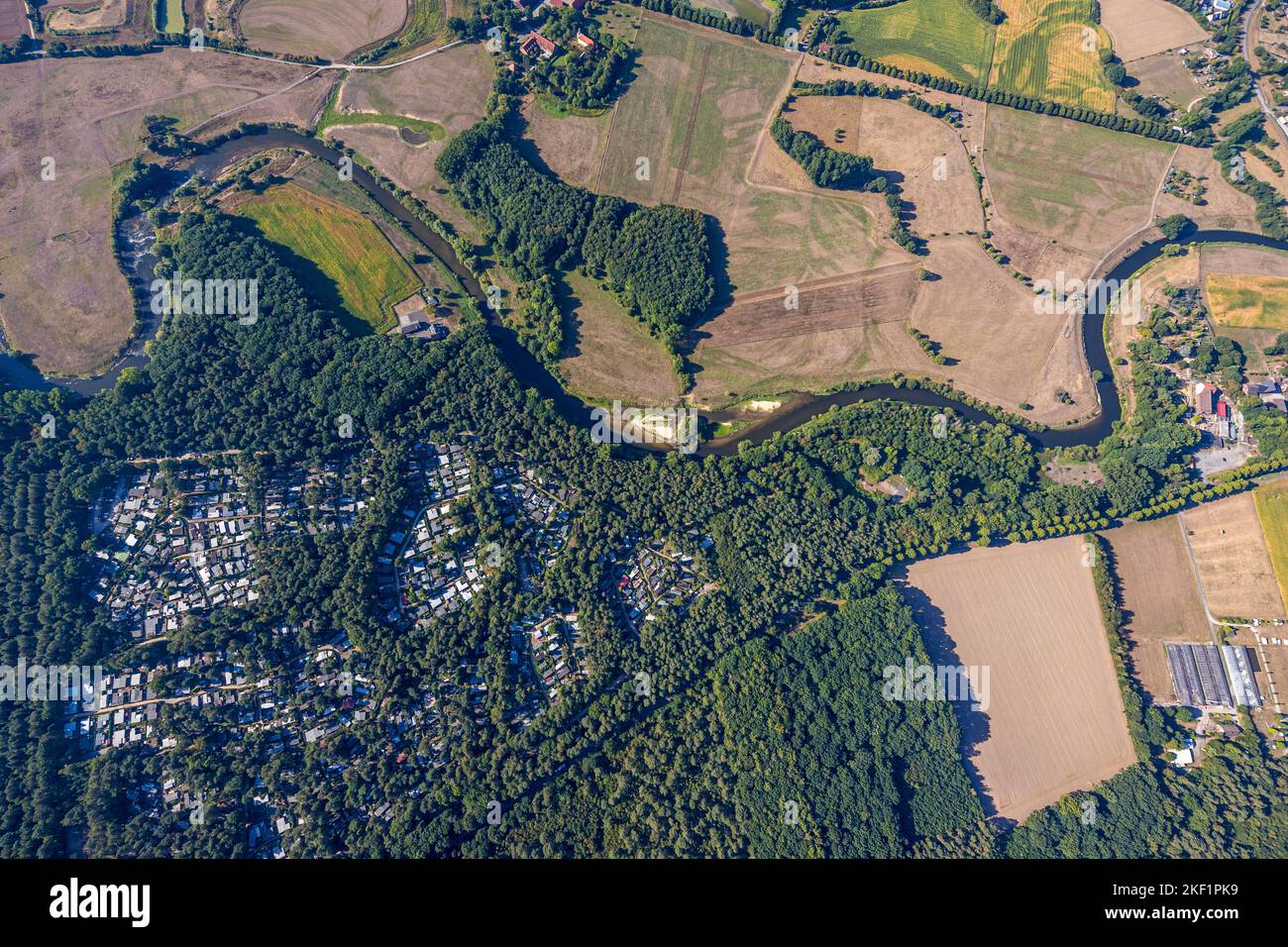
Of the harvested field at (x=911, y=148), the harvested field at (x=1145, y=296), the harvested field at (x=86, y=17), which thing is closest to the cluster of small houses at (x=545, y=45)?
the harvested field at (x=911, y=148)

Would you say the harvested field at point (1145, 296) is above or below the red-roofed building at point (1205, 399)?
above

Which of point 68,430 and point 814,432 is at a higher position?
point 814,432

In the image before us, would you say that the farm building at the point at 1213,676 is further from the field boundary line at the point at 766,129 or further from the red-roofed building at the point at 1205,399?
the field boundary line at the point at 766,129

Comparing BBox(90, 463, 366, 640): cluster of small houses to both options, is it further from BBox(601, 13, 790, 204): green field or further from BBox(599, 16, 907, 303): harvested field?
BBox(601, 13, 790, 204): green field

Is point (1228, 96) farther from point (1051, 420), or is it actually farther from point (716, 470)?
point (716, 470)

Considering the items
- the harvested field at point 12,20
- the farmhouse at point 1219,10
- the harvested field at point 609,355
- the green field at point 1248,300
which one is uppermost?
the farmhouse at point 1219,10

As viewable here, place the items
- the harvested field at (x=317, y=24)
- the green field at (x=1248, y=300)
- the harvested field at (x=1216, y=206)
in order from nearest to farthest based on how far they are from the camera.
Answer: the green field at (x=1248, y=300)
the harvested field at (x=317, y=24)
the harvested field at (x=1216, y=206)

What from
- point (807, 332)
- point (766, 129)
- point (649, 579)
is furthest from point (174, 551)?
point (766, 129)
